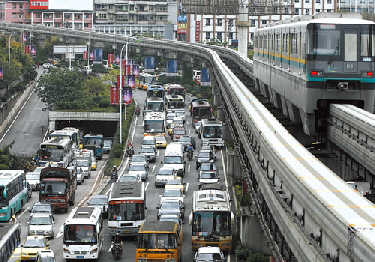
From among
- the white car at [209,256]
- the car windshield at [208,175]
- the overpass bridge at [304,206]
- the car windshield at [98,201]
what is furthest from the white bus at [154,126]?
the white car at [209,256]

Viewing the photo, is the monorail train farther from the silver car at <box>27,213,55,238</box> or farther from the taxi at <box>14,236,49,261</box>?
the silver car at <box>27,213,55,238</box>

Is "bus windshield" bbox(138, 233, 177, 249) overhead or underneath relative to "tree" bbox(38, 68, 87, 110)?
underneath

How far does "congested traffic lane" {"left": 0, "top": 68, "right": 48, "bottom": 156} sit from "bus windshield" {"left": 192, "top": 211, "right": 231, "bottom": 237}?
41.7 meters

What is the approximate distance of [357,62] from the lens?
24.6m

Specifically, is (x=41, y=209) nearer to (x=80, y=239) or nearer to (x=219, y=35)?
(x=80, y=239)

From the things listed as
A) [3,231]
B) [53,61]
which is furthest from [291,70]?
[53,61]

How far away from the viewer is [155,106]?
82.8 meters

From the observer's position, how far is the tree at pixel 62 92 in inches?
3426

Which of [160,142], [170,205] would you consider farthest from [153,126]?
[170,205]

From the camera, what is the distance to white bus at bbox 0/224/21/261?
27578 mm

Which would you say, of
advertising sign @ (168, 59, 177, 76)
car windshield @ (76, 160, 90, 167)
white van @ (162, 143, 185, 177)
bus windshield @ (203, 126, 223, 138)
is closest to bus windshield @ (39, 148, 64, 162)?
car windshield @ (76, 160, 90, 167)

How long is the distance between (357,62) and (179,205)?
18308 millimetres

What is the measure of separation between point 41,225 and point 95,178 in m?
21.2

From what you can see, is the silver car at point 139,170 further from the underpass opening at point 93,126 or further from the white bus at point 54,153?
the underpass opening at point 93,126
